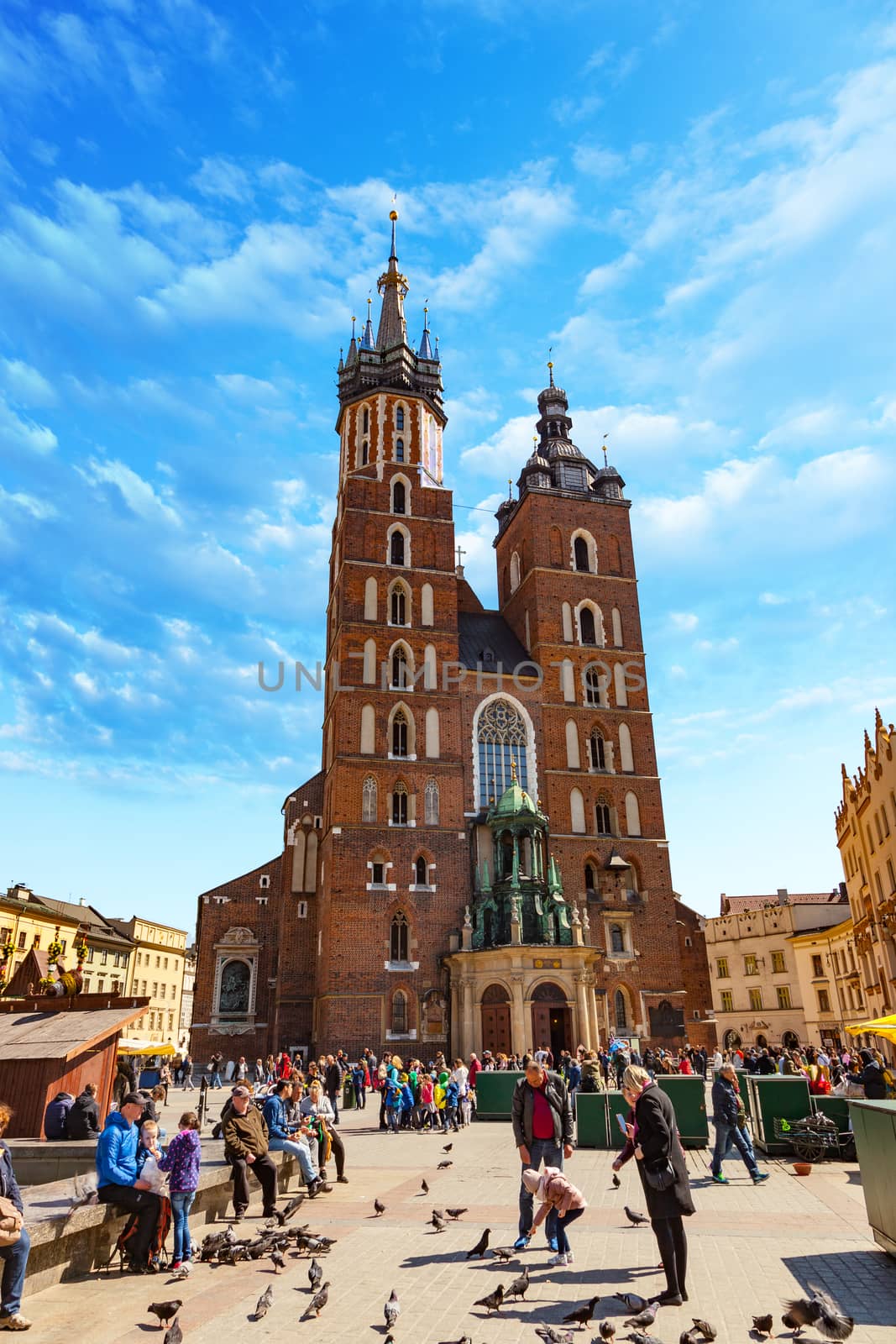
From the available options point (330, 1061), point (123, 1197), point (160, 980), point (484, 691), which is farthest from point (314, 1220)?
point (160, 980)

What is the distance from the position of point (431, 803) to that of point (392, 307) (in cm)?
2937

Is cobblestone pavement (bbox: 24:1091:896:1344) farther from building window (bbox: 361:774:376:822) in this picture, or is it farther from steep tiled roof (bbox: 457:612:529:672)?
steep tiled roof (bbox: 457:612:529:672)

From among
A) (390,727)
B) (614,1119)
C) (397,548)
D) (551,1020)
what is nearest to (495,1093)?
(614,1119)

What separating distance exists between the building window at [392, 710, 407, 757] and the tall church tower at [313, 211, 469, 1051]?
0.05m

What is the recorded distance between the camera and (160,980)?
7106 centimetres

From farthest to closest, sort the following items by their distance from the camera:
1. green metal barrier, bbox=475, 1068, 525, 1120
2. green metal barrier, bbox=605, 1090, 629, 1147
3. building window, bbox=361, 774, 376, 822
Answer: building window, bbox=361, 774, 376, 822 → green metal barrier, bbox=475, 1068, 525, 1120 → green metal barrier, bbox=605, 1090, 629, 1147

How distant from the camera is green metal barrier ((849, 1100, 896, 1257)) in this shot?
7.58 meters

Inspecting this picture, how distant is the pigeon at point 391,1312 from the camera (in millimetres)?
6457

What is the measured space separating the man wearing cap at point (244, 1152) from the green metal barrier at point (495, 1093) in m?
12.1

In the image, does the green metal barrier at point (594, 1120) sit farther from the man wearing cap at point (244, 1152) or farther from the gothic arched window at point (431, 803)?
the gothic arched window at point (431, 803)

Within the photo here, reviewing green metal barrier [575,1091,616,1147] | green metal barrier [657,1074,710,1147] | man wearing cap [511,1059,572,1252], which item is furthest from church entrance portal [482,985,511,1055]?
man wearing cap [511,1059,572,1252]

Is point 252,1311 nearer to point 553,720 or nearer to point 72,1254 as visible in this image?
point 72,1254

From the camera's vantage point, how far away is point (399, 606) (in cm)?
4041

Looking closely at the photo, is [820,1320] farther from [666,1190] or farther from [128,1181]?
[128,1181]
